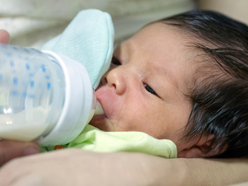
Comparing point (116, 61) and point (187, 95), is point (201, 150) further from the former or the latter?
point (116, 61)

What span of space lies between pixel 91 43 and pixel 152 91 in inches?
9.2

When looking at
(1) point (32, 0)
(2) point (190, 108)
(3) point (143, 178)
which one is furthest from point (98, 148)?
(1) point (32, 0)

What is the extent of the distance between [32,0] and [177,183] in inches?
29.8

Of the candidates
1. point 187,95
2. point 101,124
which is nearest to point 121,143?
point 101,124

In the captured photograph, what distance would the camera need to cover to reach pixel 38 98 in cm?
63

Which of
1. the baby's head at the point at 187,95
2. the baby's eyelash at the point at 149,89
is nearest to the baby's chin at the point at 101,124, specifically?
the baby's head at the point at 187,95

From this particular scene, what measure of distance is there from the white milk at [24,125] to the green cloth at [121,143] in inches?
6.0

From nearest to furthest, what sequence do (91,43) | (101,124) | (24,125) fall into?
(24,125) → (101,124) → (91,43)

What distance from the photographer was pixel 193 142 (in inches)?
35.1

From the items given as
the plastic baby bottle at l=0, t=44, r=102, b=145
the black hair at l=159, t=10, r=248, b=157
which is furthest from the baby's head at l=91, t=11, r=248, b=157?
the plastic baby bottle at l=0, t=44, r=102, b=145

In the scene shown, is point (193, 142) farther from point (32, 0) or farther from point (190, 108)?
point (32, 0)

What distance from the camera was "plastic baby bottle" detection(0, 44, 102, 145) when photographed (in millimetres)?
614

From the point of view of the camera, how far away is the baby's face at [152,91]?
84 centimetres

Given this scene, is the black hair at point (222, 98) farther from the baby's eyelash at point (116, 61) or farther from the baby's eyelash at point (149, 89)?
the baby's eyelash at point (116, 61)
